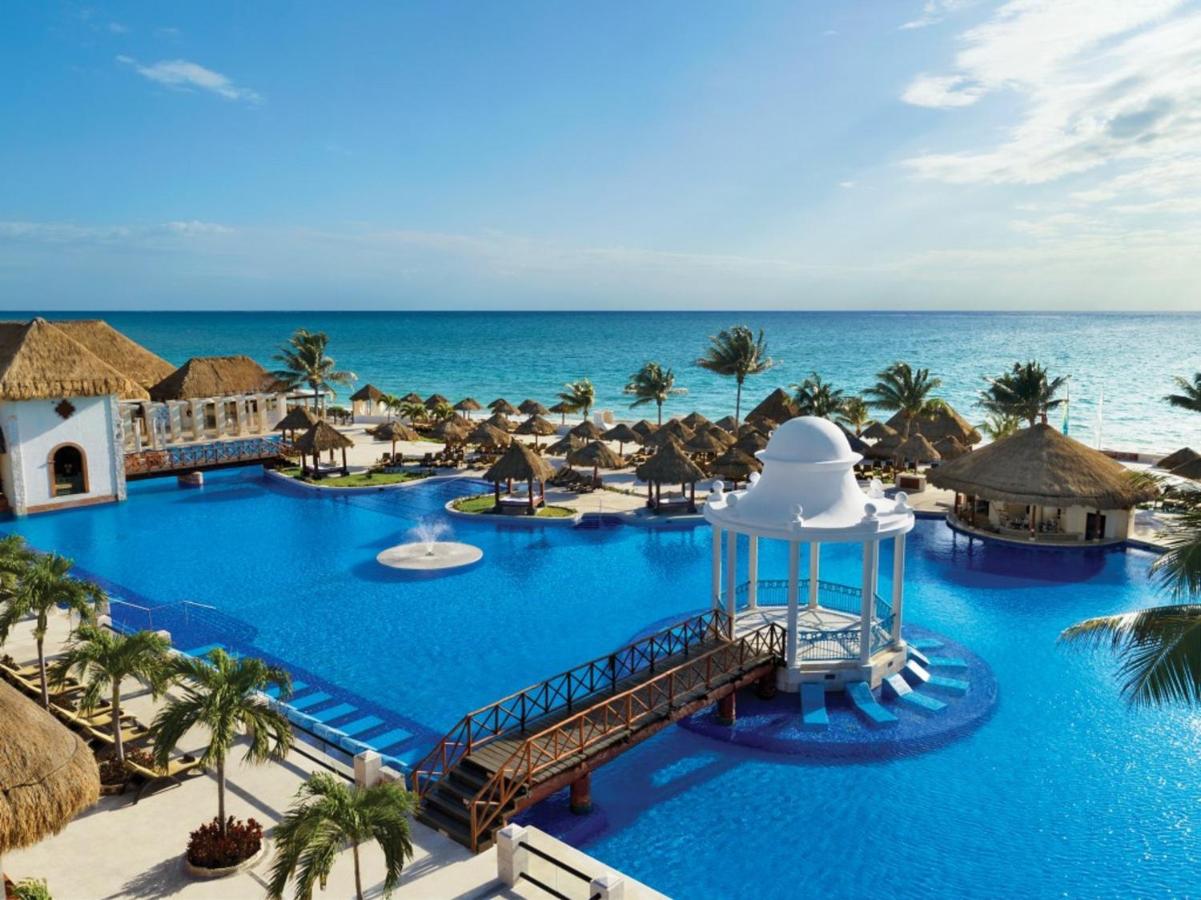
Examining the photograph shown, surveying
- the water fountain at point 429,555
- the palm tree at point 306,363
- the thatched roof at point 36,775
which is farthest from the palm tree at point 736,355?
the thatched roof at point 36,775

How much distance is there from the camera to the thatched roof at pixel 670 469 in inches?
1227

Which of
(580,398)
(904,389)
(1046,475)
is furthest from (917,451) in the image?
(580,398)

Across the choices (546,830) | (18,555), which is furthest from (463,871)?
(18,555)

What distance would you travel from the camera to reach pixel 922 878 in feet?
38.8

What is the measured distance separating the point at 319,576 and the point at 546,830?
14.4 meters

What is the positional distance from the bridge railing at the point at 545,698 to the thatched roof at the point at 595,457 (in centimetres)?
1490

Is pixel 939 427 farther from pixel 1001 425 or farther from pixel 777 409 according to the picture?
pixel 777 409

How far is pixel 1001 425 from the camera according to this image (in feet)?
132

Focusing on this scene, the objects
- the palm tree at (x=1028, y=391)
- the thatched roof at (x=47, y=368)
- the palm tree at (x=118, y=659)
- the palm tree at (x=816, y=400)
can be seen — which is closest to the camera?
the palm tree at (x=118, y=659)

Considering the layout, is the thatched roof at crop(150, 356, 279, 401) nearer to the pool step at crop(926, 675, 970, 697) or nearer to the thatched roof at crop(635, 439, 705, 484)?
the thatched roof at crop(635, 439, 705, 484)

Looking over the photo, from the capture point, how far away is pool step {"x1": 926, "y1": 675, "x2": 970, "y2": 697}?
17328 millimetres

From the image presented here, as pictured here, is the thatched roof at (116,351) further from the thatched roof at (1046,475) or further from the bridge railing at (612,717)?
the thatched roof at (1046,475)

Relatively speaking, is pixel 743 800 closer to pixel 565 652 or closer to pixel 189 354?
pixel 565 652

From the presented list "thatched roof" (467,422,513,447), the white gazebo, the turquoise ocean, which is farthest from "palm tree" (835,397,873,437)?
the white gazebo
